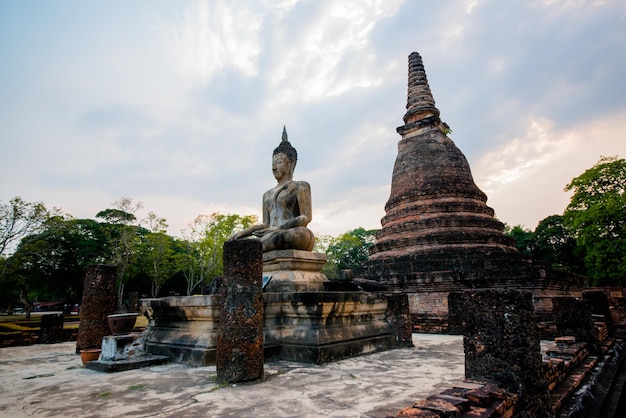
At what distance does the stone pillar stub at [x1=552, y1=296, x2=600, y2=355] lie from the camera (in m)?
6.96

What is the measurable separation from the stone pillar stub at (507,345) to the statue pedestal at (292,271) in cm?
343

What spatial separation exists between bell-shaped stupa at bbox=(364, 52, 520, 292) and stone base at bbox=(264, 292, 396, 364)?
815 cm

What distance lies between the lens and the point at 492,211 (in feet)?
59.2

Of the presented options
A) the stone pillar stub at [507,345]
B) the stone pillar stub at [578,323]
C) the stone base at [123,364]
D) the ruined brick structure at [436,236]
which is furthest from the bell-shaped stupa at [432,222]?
the stone base at [123,364]

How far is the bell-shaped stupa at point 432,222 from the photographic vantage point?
46.3 feet

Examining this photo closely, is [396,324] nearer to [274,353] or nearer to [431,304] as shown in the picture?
[274,353]

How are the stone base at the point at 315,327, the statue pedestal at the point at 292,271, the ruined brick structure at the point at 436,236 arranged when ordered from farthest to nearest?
the ruined brick structure at the point at 436,236 → the statue pedestal at the point at 292,271 → the stone base at the point at 315,327

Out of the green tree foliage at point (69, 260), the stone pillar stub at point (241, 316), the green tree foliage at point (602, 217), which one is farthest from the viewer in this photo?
Answer: the green tree foliage at point (69, 260)

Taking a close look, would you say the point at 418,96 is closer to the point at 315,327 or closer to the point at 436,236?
the point at 436,236

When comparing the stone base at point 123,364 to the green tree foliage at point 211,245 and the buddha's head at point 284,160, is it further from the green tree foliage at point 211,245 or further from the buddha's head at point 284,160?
the green tree foliage at point 211,245

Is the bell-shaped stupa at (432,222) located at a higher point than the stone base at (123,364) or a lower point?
higher

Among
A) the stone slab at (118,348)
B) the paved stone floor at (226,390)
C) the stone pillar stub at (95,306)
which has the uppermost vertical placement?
the stone pillar stub at (95,306)

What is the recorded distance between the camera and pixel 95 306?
7.29 meters

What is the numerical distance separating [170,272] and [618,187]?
38.6m
